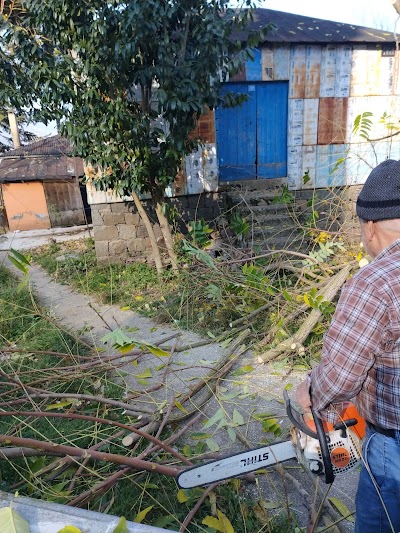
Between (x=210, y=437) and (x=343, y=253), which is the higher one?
(x=343, y=253)

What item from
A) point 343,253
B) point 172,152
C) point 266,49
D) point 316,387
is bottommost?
point 343,253

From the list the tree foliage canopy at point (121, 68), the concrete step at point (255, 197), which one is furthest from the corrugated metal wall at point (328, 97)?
the tree foliage canopy at point (121, 68)

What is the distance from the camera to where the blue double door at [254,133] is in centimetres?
664

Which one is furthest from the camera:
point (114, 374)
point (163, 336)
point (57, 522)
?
point (163, 336)

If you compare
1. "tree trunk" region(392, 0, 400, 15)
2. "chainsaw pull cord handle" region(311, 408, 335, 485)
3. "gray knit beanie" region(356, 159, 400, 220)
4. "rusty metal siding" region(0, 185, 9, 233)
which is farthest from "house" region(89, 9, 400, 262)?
"rusty metal siding" region(0, 185, 9, 233)

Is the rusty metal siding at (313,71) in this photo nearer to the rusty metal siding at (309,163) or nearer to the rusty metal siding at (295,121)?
the rusty metal siding at (295,121)

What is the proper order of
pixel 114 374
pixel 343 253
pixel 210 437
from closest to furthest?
pixel 210 437
pixel 114 374
pixel 343 253

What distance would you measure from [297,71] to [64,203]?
7.83m

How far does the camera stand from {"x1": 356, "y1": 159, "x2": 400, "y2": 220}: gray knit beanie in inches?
48.9

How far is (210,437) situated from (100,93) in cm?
438

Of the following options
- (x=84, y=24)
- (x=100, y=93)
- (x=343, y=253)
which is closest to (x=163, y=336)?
(x=343, y=253)

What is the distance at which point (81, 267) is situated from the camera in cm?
673

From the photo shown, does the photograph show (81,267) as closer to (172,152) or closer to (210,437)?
(172,152)

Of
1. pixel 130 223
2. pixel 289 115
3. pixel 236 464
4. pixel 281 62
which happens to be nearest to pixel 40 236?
pixel 130 223
